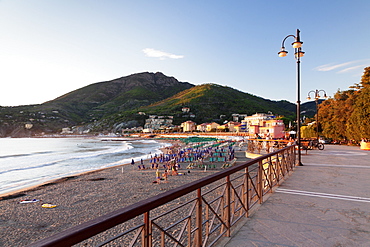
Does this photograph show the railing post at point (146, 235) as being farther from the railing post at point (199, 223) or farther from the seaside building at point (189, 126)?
the seaside building at point (189, 126)

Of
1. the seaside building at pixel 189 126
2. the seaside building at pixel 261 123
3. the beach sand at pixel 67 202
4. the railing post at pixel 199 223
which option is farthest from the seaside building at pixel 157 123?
the railing post at pixel 199 223

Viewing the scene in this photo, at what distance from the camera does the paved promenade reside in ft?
8.52

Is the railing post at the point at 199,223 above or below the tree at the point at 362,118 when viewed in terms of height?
below

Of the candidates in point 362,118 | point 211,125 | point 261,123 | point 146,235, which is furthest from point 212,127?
point 146,235

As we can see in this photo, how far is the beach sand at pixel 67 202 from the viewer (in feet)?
22.6

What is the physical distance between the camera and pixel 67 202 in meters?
9.39

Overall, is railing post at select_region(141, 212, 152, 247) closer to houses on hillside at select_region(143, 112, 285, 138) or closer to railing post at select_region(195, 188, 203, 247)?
railing post at select_region(195, 188, 203, 247)

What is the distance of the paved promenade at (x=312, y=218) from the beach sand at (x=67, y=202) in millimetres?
6391

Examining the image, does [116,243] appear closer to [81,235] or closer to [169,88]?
[81,235]

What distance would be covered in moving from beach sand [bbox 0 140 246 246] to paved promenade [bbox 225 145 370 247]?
252 inches

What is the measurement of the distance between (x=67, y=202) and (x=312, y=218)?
9649 millimetres

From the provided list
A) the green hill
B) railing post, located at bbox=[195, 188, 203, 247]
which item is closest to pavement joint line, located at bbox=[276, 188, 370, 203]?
railing post, located at bbox=[195, 188, 203, 247]

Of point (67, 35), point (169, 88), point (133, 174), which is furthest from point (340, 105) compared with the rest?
point (169, 88)

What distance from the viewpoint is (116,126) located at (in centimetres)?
10950
